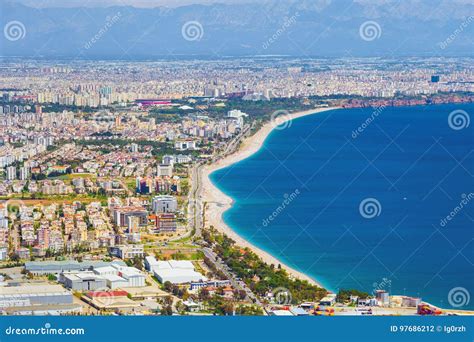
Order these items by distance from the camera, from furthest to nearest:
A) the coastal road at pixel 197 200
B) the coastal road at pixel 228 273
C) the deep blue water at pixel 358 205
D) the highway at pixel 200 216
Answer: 1. the coastal road at pixel 197 200
2. the deep blue water at pixel 358 205
3. the highway at pixel 200 216
4. the coastal road at pixel 228 273

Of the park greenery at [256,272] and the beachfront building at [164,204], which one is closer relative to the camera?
the park greenery at [256,272]

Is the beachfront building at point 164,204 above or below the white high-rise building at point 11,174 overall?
below

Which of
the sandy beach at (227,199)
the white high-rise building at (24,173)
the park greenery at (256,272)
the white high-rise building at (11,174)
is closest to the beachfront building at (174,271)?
the park greenery at (256,272)

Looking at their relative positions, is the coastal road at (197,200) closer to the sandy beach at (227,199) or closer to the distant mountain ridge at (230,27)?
the sandy beach at (227,199)

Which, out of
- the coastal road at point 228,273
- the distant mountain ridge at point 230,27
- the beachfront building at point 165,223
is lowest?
the coastal road at point 228,273

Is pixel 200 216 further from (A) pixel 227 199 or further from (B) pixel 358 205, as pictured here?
(B) pixel 358 205

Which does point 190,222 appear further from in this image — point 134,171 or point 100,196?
point 134,171
